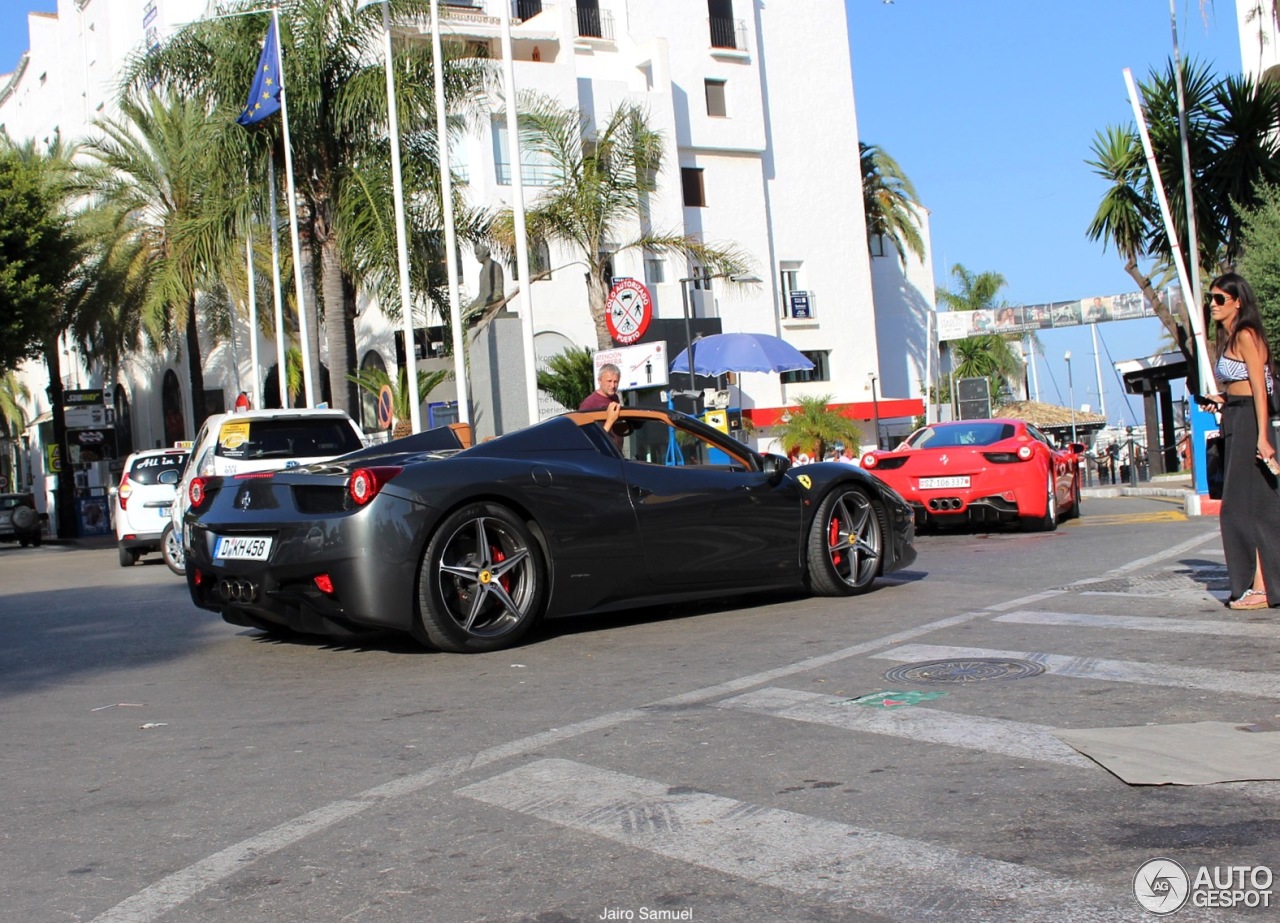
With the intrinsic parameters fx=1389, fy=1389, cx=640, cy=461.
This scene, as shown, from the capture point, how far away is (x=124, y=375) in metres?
56.4

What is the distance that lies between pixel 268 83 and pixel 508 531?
19.8 meters

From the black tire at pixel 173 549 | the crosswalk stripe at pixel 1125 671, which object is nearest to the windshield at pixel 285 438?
the black tire at pixel 173 549

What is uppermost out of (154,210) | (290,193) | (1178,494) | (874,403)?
(154,210)

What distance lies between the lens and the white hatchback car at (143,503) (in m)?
19.5

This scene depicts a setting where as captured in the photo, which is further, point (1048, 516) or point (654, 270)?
point (654, 270)

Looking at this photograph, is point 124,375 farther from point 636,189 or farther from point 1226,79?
point 1226,79

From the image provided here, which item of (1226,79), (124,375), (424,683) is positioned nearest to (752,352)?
(1226,79)

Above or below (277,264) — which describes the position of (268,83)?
above

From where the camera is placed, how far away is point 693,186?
47.1m

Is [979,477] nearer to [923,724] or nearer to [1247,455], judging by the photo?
[1247,455]

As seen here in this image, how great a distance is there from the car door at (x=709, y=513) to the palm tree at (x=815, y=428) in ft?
111

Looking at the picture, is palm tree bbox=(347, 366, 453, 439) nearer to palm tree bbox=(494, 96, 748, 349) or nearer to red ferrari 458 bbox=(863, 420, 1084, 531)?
palm tree bbox=(494, 96, 748, 349)

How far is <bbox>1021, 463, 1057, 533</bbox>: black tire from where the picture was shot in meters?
14.4

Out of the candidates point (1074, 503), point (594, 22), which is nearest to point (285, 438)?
point (1074, 503)
